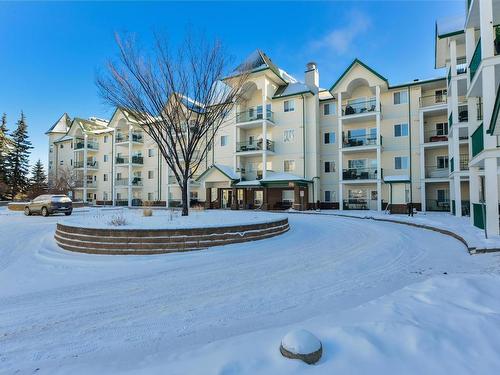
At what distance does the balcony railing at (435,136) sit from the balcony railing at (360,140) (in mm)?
4376

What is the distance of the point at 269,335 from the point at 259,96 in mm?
32792

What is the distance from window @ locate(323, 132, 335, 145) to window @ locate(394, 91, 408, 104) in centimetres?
661

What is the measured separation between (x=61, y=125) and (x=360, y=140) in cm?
5203

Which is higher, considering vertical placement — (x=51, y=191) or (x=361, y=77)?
(x=361, y=77)

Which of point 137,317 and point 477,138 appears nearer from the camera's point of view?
point 137,317

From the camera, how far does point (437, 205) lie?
86.8 ft

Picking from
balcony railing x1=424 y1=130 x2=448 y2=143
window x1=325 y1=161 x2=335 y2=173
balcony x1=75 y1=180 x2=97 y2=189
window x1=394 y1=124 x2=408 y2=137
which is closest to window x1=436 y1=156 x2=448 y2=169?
balcony railing x1=424 y1=130 x2=448 y2=143

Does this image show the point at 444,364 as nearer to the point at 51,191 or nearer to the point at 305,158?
the point at 305,158

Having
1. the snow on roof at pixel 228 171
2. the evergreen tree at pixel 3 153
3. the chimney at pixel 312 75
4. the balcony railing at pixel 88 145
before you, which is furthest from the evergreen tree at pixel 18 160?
the chimney at pixel 312 75

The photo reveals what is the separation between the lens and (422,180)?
84.4 ft

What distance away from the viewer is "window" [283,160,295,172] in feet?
105

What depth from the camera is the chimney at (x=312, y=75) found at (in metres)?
33.5

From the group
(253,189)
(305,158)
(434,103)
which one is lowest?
(253,189)

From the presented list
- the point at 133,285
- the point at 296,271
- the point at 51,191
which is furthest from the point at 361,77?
the point at 51,191
